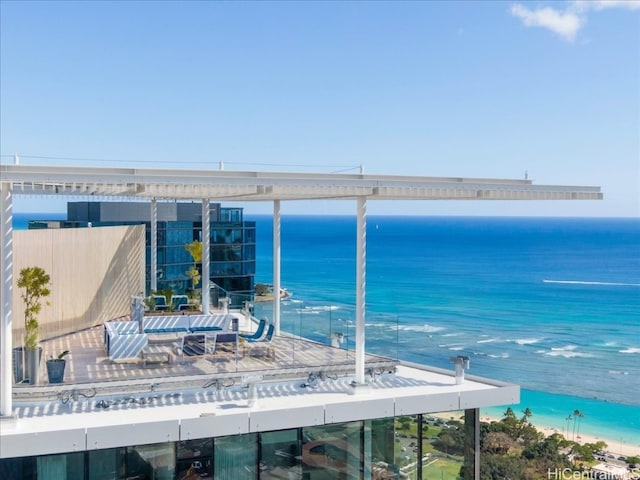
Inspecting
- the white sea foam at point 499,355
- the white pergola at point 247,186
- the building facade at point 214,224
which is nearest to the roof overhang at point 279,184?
the white pergola at point 247,186

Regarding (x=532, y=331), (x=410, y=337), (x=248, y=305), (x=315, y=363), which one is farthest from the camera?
(x=532, y=331)

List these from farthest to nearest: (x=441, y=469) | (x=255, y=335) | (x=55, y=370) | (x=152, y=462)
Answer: (x=255, y=335)
(x=441, y=469)
(x=55, y=370)
(x=152, y=462)

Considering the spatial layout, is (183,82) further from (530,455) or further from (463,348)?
(530,455)

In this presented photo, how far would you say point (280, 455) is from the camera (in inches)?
376

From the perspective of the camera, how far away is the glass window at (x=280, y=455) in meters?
9.48

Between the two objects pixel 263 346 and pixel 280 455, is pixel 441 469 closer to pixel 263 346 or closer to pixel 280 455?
pixel 280 455

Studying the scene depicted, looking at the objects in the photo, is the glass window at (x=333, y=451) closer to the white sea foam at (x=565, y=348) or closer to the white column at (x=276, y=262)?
the white column at (x=276, y=262)

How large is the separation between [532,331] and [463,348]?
11864 millimetres

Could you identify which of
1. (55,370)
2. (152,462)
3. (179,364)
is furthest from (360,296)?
(55,370)

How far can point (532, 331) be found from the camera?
58.9 metres

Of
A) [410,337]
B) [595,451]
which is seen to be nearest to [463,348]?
[410,337]

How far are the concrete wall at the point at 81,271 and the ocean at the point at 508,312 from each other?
12.5 feet

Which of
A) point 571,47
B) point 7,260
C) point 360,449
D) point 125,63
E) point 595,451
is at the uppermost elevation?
point 571,47

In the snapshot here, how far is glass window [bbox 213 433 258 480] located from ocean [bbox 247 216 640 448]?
11.2 feet
